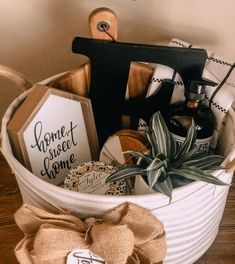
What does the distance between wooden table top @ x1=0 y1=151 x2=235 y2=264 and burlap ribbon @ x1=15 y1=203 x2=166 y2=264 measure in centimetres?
15

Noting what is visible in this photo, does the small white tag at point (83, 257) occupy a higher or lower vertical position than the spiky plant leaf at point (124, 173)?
lower

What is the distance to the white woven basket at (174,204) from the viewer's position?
52 centimetres

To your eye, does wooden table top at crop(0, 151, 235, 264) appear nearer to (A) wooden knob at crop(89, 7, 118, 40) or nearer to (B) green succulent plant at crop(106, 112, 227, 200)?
(B) green succulent plant at crop(106, 112, 227, 200)

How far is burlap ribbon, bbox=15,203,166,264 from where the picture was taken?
1.64 ft

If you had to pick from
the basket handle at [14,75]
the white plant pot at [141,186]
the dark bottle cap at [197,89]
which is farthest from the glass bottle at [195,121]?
the basket handle at [14,75]

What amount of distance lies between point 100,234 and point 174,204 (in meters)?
0.10

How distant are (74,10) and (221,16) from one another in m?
0.25

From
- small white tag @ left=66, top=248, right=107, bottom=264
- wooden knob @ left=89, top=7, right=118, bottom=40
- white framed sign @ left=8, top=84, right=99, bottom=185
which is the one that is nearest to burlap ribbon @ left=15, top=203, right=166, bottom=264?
small white tag @ left=66, top=248, right=107, bottom=264

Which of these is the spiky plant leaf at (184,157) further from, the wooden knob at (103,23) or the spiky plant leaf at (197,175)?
the wooden knob at (103,23)

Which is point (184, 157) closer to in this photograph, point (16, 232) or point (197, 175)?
point (197, 175)

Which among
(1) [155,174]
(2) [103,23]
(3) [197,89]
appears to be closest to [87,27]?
(2) [103,23]

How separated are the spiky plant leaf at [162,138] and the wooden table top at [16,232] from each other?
21 centimetres

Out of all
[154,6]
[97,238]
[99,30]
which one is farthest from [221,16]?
[97,238]

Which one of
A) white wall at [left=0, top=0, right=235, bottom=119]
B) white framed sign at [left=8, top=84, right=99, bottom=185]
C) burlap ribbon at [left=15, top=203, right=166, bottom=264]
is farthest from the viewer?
white wall at [left=0, top=0, right=235, bottom=119]
